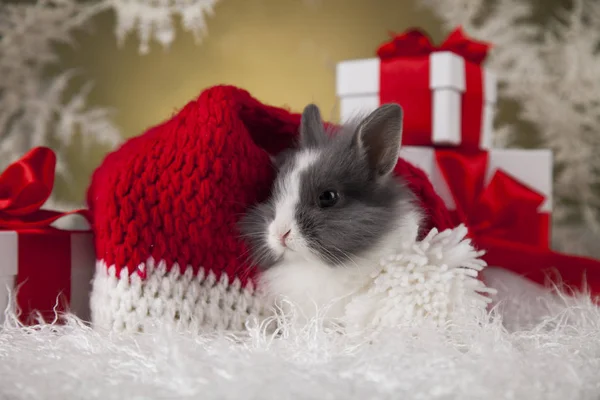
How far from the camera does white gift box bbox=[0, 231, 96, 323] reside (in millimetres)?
807

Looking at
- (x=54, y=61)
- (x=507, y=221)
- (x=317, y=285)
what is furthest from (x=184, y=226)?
(x=54, y=61)

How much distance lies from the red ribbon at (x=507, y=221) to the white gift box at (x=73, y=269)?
0.57 m

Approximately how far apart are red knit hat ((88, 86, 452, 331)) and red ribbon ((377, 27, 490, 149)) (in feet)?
0.91

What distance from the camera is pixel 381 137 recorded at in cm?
75

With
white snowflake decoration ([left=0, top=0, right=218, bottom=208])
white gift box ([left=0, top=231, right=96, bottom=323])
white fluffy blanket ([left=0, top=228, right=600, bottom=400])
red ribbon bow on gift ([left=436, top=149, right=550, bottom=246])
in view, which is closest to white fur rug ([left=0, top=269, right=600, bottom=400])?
white fluffy blanket ([left=0, top=228, right=600, bottom=400])

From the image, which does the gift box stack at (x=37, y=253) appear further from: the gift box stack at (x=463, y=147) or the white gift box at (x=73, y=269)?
the gift box stack at (x=463, y=147)

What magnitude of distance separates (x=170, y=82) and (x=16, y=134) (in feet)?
1.53

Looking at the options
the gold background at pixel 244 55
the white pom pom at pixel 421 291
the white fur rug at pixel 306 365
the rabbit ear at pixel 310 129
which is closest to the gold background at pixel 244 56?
the gold background at pixel 244 55

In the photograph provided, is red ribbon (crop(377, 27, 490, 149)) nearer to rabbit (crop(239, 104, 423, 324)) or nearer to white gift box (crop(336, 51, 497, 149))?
white gift box (crop(336, 51, 497, 149))

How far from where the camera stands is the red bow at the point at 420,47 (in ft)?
3.43

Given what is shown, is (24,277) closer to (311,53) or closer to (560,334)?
(560,334)

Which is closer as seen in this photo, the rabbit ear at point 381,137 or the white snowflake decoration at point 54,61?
the rabbit ear at point 381,137

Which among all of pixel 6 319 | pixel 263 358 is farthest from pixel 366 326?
pixel 6 319

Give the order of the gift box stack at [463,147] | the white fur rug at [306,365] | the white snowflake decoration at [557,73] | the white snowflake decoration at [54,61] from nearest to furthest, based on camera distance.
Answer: the white fur rug at [306,365] < the gift box stack at [463,147] < the white snowflake decoration at [557,73] < the white snowflake decoration at [54,61]
